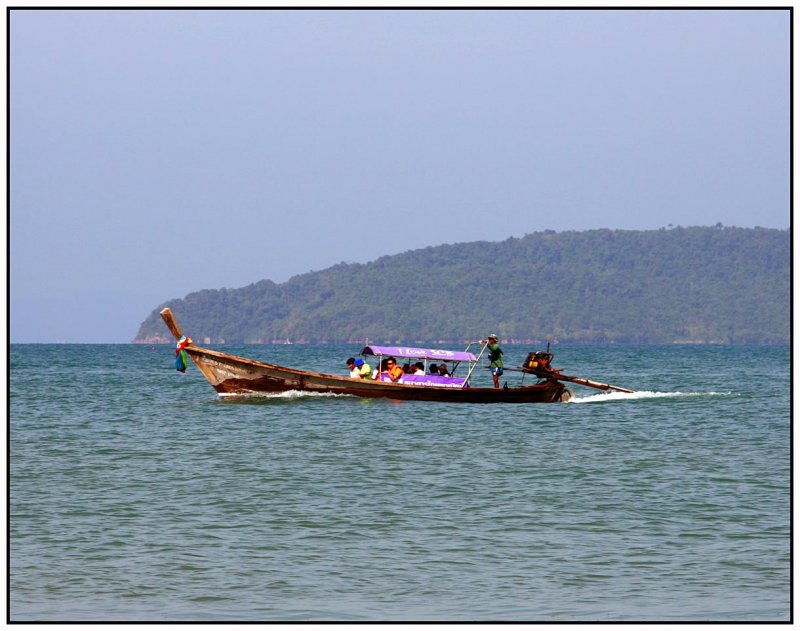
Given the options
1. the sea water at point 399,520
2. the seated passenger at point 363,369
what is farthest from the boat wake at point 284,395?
the sea water at point 399,520

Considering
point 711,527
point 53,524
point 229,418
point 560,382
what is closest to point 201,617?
point 53,524

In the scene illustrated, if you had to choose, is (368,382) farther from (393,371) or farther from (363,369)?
(393,371)

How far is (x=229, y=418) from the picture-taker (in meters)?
39.3

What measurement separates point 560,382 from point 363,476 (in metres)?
19.5

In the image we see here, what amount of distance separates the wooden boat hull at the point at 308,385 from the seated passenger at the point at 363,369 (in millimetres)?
354

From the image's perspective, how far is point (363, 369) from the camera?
41219mm

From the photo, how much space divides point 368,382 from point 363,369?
509 mm

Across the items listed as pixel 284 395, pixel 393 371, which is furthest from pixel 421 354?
pixel 284 395

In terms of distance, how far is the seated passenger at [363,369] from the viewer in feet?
135

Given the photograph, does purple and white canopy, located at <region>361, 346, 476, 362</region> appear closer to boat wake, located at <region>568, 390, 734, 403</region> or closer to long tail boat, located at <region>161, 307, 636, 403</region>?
long tail boat, located at <region>161, 307, 636, 403</region>

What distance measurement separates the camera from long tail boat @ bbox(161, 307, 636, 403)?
40750 mm

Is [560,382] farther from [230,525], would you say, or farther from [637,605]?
[637,605]

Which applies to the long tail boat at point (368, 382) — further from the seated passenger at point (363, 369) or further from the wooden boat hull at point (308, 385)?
the seated passenger at point (363, 369)

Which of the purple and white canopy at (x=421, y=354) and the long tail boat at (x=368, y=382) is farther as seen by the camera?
the long tail boat at (x=368, y=382)
